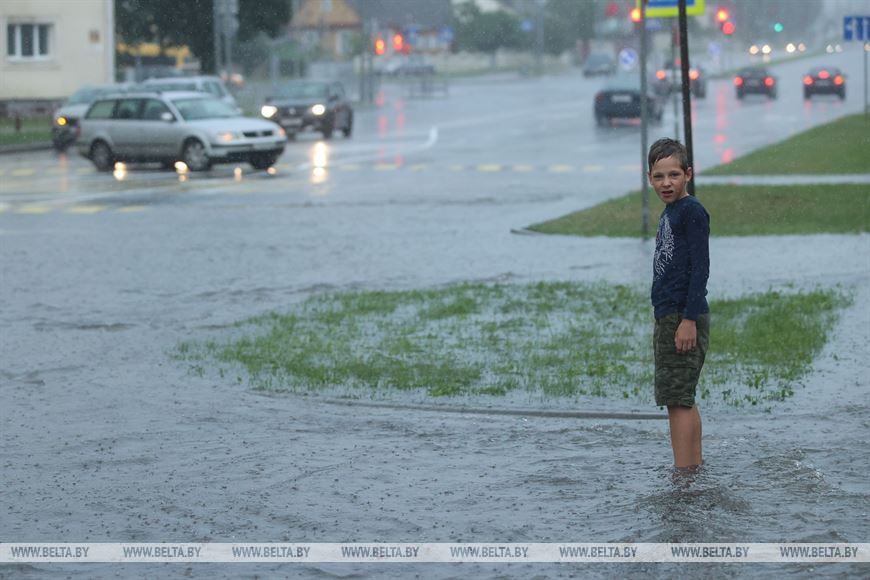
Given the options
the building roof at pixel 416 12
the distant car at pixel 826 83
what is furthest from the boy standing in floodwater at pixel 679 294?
the building roof at pixel 416 12

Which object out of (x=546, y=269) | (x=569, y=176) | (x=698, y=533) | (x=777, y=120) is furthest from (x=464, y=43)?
(x=698, y=533)

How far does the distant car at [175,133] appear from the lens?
104ft

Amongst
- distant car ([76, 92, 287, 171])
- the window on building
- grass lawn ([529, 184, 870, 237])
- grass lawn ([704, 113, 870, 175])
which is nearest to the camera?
grass lawn ([529, 184, 870, 237])

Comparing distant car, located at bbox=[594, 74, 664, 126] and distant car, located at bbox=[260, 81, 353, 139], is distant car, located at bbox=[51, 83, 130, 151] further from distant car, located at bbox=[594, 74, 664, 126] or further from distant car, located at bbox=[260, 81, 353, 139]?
distant car, located at bbox=[594, 74, 664, 126]

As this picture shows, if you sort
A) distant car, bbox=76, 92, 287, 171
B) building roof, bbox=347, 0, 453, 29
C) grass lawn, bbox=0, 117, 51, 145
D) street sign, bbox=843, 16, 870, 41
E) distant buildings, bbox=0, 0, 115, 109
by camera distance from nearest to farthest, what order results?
1. distant car, bbox=76, 92, 287, 171
2. street sign, bbox=843, 16, 870, 41
3. grass lawn, bbox=0, 117, 51, 145
4. distant buildings, bbox=0, 0, 115, 109
5. building roof, bbox=347, 0, 453, 29

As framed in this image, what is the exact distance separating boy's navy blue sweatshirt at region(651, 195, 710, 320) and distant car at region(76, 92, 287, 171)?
81.4ft

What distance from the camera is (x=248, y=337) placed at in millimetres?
11469

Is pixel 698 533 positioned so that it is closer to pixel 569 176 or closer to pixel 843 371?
pixel 843 371

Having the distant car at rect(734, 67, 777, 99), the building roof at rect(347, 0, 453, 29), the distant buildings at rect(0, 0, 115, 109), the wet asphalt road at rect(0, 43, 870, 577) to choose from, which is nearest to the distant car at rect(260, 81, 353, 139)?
the distant buildings at rect(0, 0, 115, 109)

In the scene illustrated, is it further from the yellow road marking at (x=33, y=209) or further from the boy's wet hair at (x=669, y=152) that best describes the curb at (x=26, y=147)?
the boy's wet hair at (x=669, y=152)

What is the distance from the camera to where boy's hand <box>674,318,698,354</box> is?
6.95m

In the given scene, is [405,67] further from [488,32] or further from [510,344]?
[510,344]

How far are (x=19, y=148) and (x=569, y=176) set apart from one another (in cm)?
1894

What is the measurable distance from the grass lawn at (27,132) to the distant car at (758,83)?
25382 millimetres
